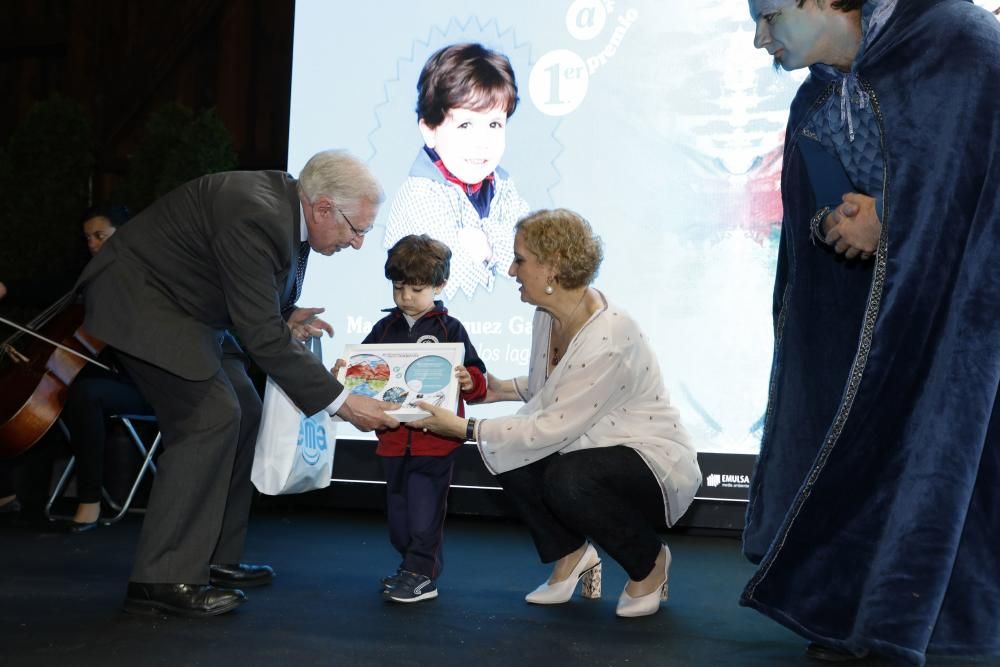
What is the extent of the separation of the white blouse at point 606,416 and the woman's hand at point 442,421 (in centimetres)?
8

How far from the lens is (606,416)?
113 inches

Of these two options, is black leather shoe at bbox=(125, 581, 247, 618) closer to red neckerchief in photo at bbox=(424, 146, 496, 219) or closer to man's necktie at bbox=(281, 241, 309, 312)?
man's necktie at bbox=(281, 241, 309, 312)

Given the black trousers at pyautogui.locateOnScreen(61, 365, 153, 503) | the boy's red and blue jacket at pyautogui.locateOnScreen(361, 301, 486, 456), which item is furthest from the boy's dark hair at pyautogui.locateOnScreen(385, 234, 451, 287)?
the black trousers at pyautogui.locateOnScreen(61, 365, 153, 503)

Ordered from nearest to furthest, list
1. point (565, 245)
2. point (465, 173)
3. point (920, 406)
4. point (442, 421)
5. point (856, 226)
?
point (920, 406)
point (856, 226)
point (442, 421)
point (565, 245)
point (465, 173)

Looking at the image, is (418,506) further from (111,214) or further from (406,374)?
(111,214)

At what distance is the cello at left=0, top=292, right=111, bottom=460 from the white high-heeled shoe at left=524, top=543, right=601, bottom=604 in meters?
1.80

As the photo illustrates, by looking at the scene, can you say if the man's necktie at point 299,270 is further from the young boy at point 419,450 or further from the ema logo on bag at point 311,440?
the ema logo on bag at point 311,440

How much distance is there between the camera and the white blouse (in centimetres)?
275

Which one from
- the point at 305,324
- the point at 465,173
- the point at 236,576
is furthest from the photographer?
the point at 465,173

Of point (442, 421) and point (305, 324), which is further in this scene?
point (305, 324)

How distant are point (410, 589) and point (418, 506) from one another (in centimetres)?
23

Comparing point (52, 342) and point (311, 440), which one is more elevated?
point (52, 342)

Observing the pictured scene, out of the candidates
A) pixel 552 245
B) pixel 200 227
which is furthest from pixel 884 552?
pixel 200 227

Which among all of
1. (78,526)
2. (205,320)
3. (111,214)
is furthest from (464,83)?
(78,526)
